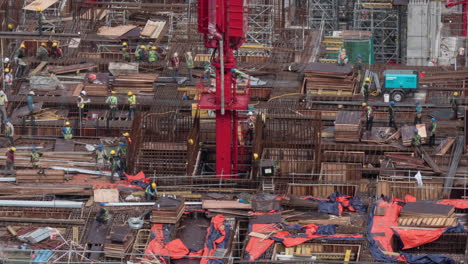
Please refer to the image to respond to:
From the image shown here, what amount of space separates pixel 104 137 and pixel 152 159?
5494mm

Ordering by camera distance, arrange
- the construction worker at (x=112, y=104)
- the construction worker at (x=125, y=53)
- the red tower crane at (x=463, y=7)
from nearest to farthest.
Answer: the construction worker at (x=112, y=104) → the construction worker at (x=125, y=53) → the red tower crane at (x=463, y=7)

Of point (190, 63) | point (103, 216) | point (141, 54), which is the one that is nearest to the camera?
point (103, 216)

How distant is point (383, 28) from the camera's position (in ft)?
294

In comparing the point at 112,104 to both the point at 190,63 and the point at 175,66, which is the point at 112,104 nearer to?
the point at 175,66

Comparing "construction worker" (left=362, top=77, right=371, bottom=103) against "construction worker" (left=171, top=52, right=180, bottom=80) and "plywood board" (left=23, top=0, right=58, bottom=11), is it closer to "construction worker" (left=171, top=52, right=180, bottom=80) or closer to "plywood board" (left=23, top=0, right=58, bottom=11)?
"construction worker" (left=171, top=52, right=180, bottom=80)

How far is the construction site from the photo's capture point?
2288 inches

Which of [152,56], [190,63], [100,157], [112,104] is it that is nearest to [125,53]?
[152,56]

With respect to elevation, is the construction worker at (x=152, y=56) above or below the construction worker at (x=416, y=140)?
above

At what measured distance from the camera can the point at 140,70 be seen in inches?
3029

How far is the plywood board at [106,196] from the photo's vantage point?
61.5 meters

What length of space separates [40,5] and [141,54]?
981 cm

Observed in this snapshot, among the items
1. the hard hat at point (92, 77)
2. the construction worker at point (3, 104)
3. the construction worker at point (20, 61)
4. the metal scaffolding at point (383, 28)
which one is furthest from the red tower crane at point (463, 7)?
the construction worker at point (3, 104)

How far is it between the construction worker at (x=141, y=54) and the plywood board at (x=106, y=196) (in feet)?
56.2

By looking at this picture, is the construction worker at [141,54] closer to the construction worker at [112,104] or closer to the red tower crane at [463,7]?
→ the construction worker at [112,104]
